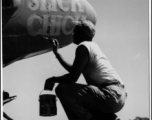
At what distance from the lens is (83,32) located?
3.24 metres

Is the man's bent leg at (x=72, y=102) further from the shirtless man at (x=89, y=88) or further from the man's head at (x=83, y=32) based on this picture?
the man's head at (x=83, y=32)

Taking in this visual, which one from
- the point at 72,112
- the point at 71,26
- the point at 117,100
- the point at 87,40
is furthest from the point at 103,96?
the point at 71,26

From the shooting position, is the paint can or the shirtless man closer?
the shirtless man

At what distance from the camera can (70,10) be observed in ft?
14.2

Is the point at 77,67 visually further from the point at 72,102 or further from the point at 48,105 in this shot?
the point at 48,105

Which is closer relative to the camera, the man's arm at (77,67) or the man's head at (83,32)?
the man's arm at (77,67)

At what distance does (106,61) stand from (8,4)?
1875mm

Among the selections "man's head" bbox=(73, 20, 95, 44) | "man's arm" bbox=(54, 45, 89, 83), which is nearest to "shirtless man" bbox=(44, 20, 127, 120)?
"man's arm" bbox=(54, 45, 89, 83)

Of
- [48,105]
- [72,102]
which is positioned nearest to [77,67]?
[72,102]

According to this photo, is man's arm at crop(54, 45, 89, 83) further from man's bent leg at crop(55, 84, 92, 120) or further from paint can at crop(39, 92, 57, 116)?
paint can at crop(39, 92, 57, 116)

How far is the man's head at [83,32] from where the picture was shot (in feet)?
10.5

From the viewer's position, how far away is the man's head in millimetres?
3206

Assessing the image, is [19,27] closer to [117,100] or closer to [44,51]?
[44,51]

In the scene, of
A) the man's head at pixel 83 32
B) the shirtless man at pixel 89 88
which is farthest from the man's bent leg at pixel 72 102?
the man's head at pixel 83 32
